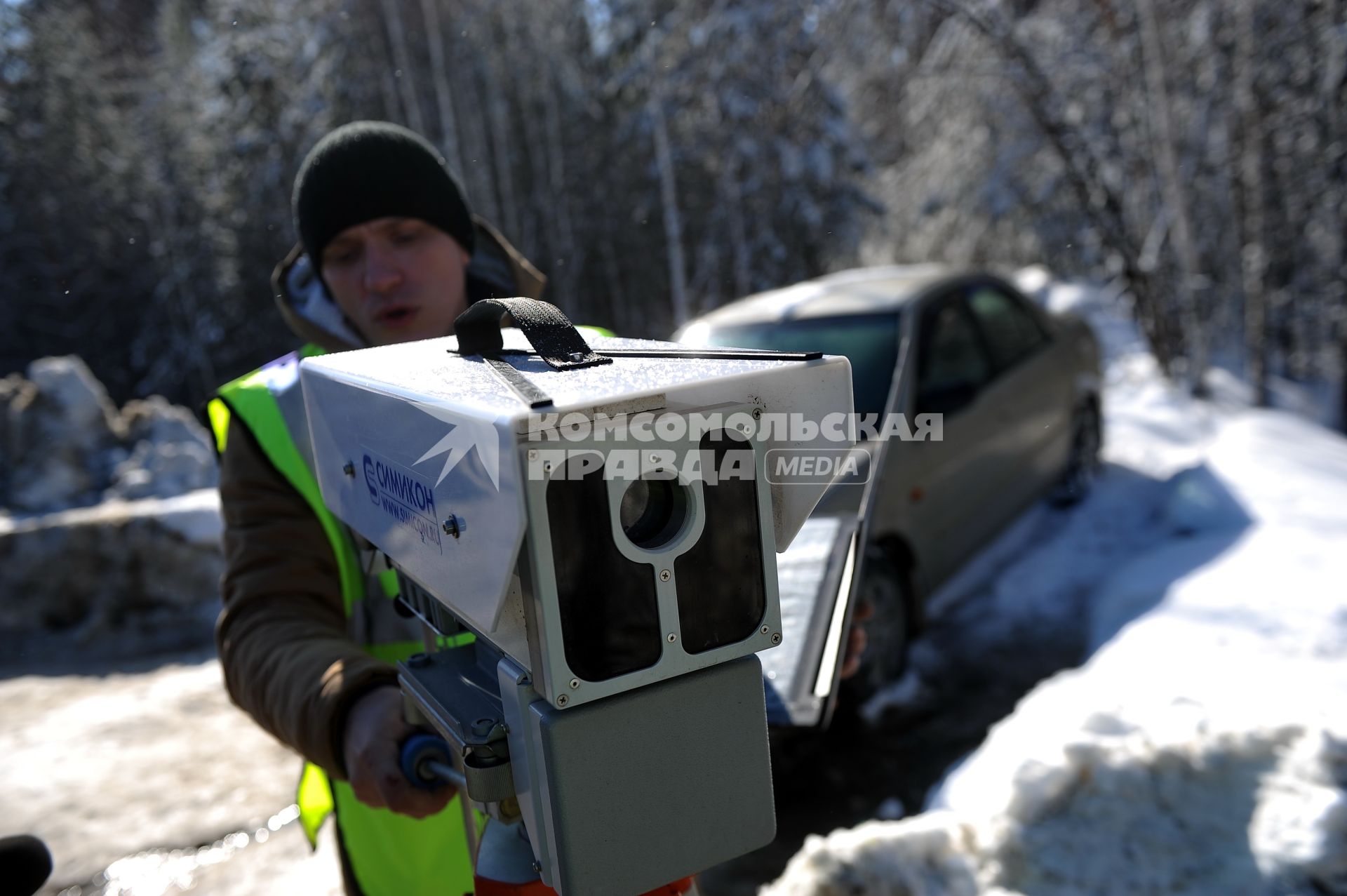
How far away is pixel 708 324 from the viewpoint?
194 inches

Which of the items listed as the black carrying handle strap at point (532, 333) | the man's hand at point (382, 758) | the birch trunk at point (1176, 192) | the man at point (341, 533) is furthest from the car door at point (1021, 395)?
the black carrying handle strap at point (532, 333)

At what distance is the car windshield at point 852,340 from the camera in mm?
4055

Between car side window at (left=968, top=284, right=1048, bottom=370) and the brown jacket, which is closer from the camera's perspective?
the brown jacket

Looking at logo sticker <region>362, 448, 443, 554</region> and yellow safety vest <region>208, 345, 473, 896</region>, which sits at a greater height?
logo sticker <region>362, 448, 443, 554</region>

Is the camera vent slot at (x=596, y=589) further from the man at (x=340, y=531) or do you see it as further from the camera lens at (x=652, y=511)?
the man at (x=340, y=531)

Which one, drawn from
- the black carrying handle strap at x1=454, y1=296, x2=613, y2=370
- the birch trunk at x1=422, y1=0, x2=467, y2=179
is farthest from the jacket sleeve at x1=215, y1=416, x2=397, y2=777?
the birch trunk at x1=422, y1=0, x2=467, y2=179

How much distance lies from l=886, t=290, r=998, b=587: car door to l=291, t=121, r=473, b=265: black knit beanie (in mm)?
2701

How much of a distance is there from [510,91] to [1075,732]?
675 inches

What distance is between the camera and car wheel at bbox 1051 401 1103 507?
5.88m

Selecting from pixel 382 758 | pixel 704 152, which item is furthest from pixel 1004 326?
pixel 704 152

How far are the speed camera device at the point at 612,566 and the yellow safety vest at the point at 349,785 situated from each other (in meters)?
0.76

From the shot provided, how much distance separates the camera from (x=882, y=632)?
4.02m

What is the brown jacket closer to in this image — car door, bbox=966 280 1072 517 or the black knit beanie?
the black knit beanie

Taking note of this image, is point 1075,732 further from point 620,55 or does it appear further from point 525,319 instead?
point 620,55
